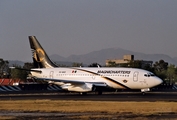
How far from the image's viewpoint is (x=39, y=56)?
74812 mm

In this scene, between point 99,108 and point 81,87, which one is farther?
point 81,87

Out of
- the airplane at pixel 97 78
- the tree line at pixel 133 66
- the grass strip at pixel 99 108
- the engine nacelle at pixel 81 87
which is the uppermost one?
the tree line at pixel 133 66

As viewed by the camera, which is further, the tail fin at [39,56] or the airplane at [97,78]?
the tail fin at [39,56]

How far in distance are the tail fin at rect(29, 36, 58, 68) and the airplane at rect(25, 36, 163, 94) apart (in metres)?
2.21

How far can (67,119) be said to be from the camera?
27.4 meters

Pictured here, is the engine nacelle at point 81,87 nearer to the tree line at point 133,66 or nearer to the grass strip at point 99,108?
the grass strip at point 99,108

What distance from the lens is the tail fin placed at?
2936 inches

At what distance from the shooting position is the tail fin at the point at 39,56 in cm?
7456

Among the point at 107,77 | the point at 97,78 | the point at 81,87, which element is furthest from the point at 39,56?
the point at 107,77

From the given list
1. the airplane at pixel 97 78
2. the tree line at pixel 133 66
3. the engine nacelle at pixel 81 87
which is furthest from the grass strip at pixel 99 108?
the tree line at pixel 133 66

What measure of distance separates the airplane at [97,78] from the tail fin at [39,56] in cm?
221

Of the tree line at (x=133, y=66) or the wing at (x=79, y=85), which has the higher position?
the tree line at (x=133, y=66)

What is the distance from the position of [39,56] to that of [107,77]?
1397cm

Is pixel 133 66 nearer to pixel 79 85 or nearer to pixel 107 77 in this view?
pixel 107 77
